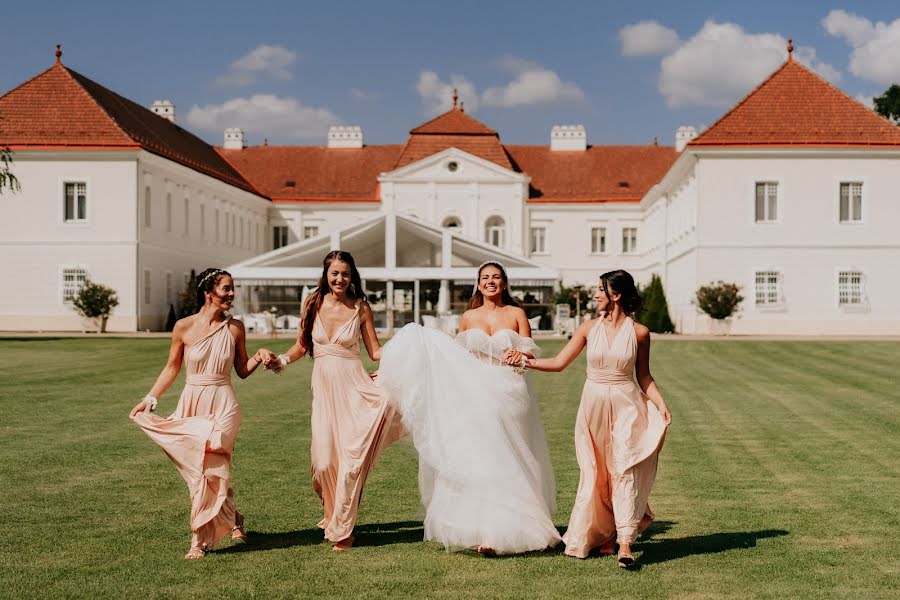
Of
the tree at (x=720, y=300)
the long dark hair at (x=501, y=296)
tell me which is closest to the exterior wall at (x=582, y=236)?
the tree at (x=720, y=300)

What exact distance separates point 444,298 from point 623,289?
29854 millimetres

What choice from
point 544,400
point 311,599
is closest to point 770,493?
point 311,599

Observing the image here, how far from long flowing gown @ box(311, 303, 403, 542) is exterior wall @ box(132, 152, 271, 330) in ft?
107

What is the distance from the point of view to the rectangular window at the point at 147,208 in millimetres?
38662

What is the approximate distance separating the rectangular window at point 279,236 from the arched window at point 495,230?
11083 millimetres

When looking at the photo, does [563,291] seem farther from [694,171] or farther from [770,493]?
[770,493]

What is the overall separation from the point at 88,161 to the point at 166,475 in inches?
1225

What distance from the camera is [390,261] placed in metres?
36.5

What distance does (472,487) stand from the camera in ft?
20.7

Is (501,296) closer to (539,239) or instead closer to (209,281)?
(209,281)

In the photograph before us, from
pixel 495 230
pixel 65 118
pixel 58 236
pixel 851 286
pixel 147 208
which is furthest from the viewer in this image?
pixel 495 230

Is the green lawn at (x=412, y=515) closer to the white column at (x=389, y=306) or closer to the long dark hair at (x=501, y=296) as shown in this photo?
the long dark hair at (x=501, y=296)

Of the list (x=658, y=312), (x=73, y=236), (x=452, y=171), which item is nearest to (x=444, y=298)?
(x=658, y=312)

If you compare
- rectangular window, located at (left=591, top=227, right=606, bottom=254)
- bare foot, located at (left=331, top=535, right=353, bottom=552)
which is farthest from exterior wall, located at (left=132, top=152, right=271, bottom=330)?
bare foot, located at (left=331, top=535, right=353, bottom=552)
